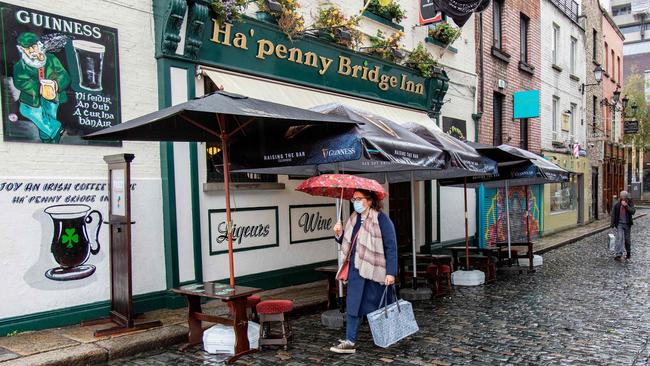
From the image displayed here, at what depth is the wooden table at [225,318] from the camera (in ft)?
17.4

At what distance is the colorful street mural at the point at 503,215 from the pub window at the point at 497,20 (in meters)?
4.40

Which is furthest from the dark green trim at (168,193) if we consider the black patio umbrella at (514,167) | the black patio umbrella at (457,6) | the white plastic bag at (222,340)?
the black patio umbrella at (457,6)

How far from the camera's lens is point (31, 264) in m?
5.81

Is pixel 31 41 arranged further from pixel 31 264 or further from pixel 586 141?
pixel 586 141

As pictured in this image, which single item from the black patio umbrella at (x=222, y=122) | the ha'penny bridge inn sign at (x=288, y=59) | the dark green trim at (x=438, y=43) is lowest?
the black patio umbrella at (x=222, y=122)

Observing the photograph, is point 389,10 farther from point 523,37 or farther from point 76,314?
point 523,37

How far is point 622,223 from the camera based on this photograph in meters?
12.6

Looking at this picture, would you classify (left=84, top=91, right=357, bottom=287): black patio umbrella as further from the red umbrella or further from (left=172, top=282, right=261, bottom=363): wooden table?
the red umbrella

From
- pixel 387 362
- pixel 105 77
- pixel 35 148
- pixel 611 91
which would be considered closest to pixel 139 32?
pixel 105 77

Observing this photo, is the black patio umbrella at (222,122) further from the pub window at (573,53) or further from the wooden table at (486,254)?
the pub window at (573,53)

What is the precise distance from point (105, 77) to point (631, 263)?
38.1 feet

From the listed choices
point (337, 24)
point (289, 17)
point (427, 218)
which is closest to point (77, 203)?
point (289, 17)

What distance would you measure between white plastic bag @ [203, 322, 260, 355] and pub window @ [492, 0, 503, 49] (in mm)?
12736

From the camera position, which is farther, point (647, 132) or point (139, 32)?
point (647, 132)
